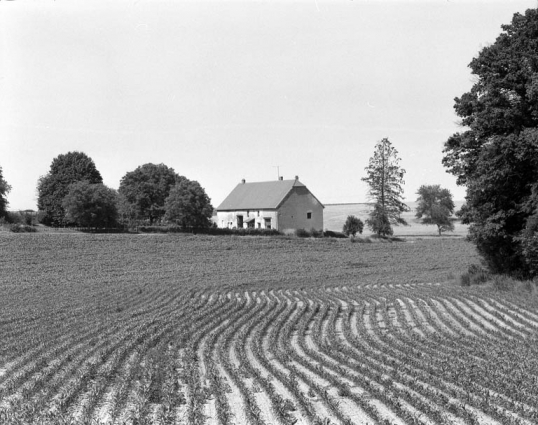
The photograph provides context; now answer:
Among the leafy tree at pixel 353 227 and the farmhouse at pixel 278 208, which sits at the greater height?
the farmhouse at pixel 278 208

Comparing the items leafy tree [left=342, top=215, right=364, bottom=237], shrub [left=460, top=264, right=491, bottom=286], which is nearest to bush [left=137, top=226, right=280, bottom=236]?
leafy tree [left=342, top=215, right=364, bottom=237]

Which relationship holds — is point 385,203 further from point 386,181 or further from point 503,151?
point 503,151

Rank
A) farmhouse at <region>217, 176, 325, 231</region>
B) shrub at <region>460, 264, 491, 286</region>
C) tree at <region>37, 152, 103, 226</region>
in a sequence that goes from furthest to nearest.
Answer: farmhouse at <region>217, 176, 325, 231</region>, tree at <region>37, 152, 103, 226</region>, shrub at <region>460, 264, 491, 286</region>

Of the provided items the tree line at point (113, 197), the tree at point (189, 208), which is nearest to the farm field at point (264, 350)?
the tree line at point (113, 197)

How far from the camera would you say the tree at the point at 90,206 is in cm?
6875

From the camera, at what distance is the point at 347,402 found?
40.5 feet

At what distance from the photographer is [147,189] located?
101 meters

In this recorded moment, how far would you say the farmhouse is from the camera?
296 feet

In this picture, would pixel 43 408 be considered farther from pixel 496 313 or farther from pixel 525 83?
pixel 525 83

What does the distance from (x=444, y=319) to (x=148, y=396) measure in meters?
14.5

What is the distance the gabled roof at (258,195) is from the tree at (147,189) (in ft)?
30.4

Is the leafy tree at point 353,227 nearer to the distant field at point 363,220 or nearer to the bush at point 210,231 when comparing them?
the bush at point 210,231

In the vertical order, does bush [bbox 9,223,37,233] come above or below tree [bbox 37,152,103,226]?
below

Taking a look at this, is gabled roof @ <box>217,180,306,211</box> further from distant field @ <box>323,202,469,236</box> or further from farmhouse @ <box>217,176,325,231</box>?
distant field @ <box>323,202,469,236</box>
